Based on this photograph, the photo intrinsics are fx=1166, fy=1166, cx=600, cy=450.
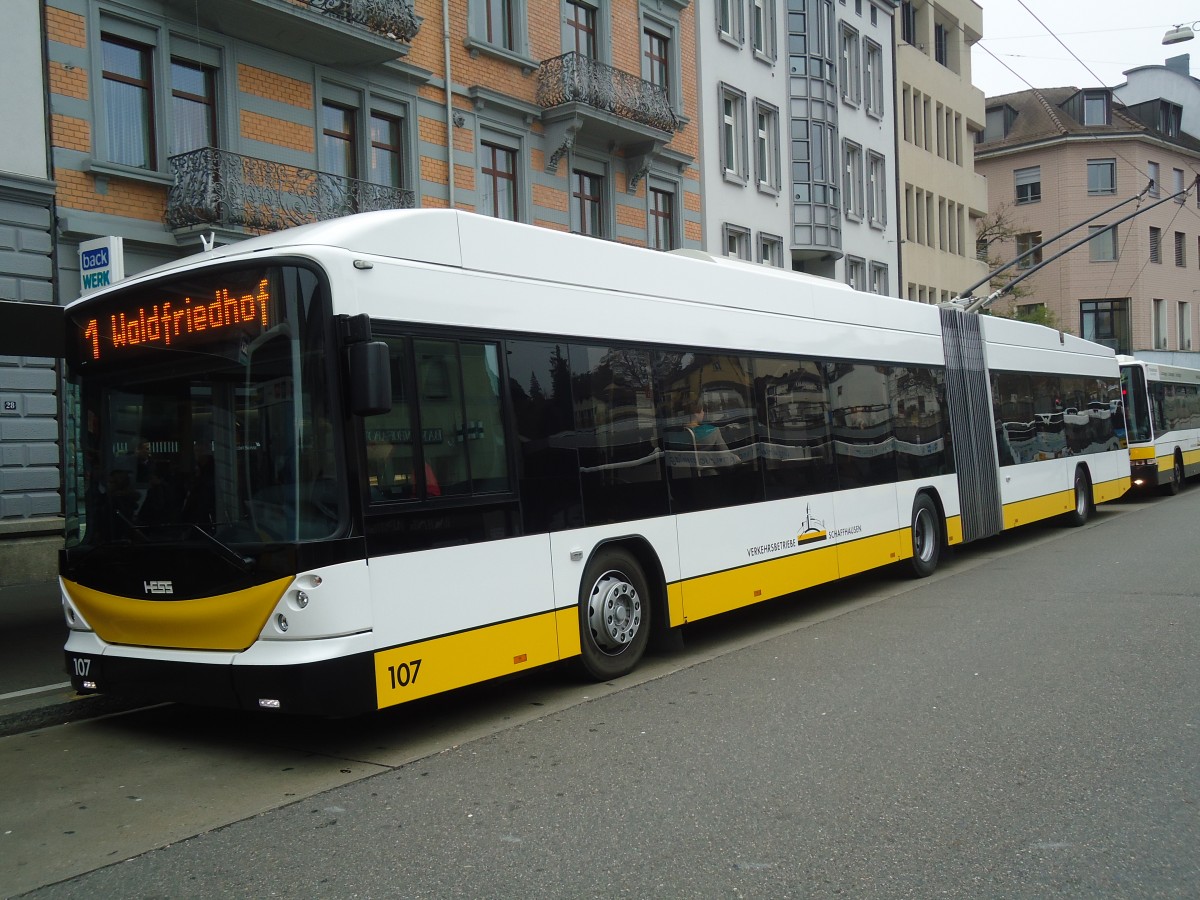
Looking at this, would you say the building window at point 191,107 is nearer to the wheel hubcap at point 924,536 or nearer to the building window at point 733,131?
the wheel hubcap at point 924,536

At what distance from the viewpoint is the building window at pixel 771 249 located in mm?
30688

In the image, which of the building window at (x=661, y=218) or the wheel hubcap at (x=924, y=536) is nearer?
the wheel hubcap at (x=924, y=536)

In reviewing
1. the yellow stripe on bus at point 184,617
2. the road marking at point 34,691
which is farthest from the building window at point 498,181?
the yellow stripe on bus at point 184,617

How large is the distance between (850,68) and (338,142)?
22.0 meters

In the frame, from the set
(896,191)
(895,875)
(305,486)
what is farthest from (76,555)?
(896,191)

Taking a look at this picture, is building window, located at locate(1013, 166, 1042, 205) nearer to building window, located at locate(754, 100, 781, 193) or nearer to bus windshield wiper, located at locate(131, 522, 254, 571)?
building window, located at locate(754, 100, 781, 193)

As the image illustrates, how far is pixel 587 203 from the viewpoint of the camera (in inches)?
953

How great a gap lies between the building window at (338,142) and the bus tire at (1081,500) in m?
13.0

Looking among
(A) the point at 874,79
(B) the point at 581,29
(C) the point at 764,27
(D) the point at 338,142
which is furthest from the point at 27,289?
(A) the point at 874,79

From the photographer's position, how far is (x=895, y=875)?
14.0 feet

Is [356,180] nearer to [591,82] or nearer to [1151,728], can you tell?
[591,82]

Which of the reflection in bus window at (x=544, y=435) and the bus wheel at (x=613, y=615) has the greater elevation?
the reflection in bus window at (x=544, y=435)

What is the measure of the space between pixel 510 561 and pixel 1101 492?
16.1 meters

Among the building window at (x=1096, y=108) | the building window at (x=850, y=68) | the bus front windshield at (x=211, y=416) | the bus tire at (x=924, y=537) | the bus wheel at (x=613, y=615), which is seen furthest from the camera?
the building window at (x=1096, y=108)
